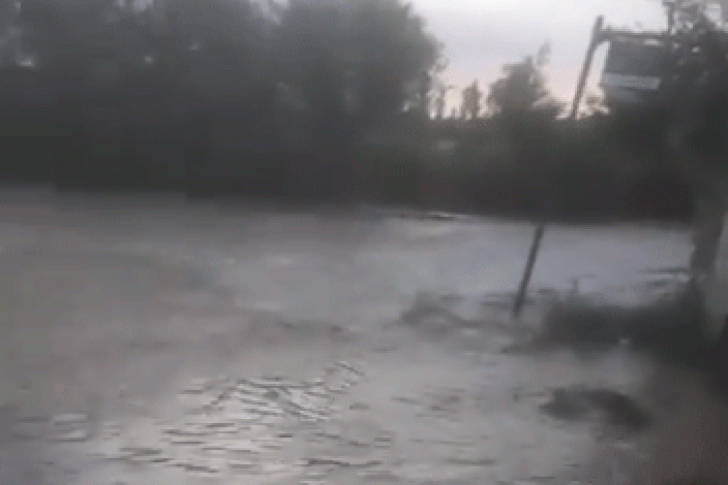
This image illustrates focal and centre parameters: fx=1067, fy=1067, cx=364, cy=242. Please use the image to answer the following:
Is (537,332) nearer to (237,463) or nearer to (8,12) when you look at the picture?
(237,463)

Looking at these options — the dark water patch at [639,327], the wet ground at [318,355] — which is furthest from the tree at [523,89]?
the dark water patch at [639,327]

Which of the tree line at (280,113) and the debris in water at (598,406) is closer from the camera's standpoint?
the tree line at (280,113)

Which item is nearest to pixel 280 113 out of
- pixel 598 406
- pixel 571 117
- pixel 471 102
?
pixel 471 102

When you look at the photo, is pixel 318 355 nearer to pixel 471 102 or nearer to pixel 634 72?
pixel 471 102

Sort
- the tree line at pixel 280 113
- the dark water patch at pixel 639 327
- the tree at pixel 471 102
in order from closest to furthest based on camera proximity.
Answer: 1. the tree line at pixel 280 113
2. the tree at pixel 471 102
3. the dark water patch at pixel 639 327

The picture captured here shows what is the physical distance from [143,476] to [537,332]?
469 millimetres

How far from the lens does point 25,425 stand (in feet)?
3.22

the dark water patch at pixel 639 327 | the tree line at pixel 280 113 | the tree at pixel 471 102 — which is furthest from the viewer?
the dark water patch at pixel 639 327

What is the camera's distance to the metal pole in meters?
1.16

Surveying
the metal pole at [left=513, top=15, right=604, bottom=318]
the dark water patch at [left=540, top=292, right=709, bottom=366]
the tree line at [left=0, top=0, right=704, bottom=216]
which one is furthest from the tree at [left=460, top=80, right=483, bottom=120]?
the dark water patch at [left=540, top=292, right=709, bottom=366]

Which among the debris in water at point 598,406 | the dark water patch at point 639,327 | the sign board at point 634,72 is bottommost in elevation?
the debris in water at point 598,406

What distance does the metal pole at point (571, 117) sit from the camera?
1158 mm

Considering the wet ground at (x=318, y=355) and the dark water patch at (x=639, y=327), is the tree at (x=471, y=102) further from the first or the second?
the dark water patch at (x=639, y=327)

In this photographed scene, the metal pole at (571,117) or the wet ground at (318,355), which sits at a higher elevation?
the metal pole at (571,117)
